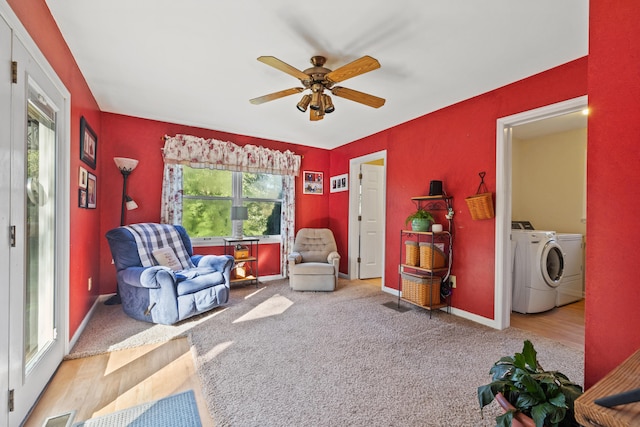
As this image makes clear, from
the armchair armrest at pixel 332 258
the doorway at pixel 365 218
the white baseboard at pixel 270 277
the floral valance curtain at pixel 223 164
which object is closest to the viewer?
the floral valance curtain at pixel 223 164

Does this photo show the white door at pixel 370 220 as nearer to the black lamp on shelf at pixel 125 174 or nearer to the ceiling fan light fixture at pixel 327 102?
the ceiling fan light fixture at pixel 327 102

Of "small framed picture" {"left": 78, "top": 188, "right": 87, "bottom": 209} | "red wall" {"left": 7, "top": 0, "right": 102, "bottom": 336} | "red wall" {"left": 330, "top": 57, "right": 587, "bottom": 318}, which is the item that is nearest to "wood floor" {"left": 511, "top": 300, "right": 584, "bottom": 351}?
"red wall" {"left": 330, "top": 57, "right": 587, "bottom": 318}

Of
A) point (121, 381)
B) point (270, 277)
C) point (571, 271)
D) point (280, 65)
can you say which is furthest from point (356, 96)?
point (571, 271)

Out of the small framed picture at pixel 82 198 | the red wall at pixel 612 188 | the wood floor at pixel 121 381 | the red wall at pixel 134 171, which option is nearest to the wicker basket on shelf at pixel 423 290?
the wood floor at pixel 121 381

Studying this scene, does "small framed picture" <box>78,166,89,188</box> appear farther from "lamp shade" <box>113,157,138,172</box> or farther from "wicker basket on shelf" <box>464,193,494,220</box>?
"wicker basket on shelf" <box>464,193,494,220</box>

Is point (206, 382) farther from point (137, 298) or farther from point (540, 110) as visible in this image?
point (540, 110)

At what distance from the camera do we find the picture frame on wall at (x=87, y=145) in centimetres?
268

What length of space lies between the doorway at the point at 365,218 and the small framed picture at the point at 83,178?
3557 mm

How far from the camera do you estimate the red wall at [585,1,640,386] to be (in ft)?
3.07

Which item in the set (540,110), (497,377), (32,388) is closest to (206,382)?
(32,388)

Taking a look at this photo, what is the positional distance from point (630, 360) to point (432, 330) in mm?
2266

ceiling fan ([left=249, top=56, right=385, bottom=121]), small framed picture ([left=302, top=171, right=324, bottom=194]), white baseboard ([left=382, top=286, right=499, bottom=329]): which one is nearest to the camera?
ceiling fan ([left=249, top=56, right=385, bottom=121])

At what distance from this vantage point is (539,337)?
2.69 metres

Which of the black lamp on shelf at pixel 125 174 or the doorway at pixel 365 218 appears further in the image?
the doorway at pixel 365 218
